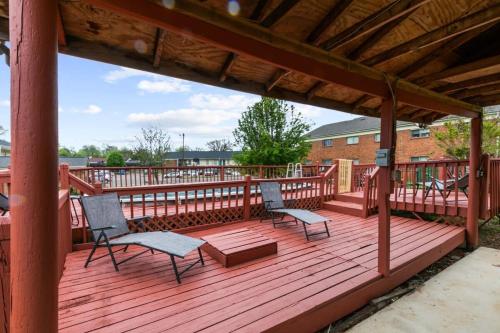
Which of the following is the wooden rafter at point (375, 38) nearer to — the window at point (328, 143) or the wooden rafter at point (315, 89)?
the wooden rafter at point (315, 89)

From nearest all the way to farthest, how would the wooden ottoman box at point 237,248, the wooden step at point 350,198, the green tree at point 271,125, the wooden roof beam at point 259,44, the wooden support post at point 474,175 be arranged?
1. the wooden roof beam at point 259,44
2. the wooden ottoman box at point 237,248
3. the wooden support post at point 474,175
4. the wooden step at point 350,198
5. the green tree at point 271,125

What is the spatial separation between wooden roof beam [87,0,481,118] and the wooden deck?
2232mm

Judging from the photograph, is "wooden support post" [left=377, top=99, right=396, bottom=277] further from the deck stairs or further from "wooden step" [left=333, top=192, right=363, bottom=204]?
"wooden step" [left=333, top=192, right=363, bottom=204]

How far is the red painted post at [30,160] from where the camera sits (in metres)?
1.13

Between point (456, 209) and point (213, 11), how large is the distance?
19.2 ft

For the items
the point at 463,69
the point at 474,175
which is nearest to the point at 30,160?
the point at 463,69

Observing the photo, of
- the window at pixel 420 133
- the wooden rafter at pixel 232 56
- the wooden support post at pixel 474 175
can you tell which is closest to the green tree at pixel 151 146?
the window at pixel 420 133

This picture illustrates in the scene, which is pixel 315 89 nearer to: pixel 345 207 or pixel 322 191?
pixel 345 207

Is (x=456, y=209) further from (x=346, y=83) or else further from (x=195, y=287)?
(x=195, y=287)

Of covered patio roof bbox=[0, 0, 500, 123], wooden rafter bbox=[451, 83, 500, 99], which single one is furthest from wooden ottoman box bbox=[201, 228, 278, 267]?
wooden rafter bbox=[451, 83, 500, 99]

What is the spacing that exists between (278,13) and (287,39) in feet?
1.04

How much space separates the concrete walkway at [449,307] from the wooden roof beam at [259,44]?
2.53m

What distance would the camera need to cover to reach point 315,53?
8.39 ft

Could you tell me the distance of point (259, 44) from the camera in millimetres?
2164
